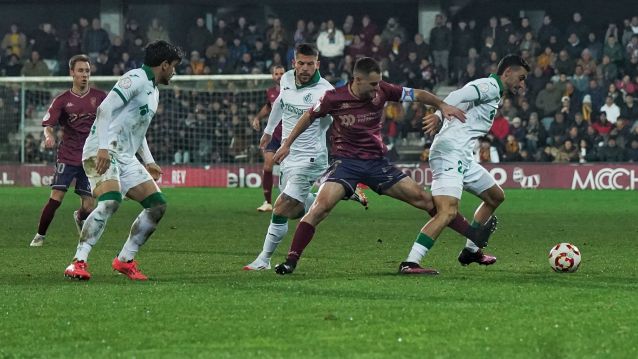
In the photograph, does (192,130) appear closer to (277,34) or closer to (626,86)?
(277,34)

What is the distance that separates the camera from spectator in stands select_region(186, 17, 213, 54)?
119 feet

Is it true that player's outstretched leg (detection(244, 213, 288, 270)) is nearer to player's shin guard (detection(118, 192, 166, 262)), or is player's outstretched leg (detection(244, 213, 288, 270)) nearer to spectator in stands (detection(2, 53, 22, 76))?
player's shin guard (detection(118, 192, 166, 262))

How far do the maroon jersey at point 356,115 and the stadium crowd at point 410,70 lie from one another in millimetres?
19563

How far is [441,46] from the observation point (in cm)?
3409

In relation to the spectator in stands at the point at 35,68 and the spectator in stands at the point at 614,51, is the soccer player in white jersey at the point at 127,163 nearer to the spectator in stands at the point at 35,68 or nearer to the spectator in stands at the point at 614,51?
the spectator in stands at the point at 614,51

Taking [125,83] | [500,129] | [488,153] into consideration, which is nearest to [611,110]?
[500,129]

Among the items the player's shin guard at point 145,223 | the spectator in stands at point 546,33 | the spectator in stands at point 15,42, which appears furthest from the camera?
the spectator in stands at point 15,42

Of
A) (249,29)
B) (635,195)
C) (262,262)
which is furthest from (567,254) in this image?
(249,29)

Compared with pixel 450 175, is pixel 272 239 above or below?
below

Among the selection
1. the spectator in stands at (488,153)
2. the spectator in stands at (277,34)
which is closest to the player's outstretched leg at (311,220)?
the spectator in stands at (488,153)

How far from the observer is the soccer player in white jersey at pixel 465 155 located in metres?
10.7

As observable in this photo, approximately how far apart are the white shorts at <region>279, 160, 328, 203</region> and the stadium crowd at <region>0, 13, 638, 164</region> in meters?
18.2

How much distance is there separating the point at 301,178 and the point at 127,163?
6.48 ft

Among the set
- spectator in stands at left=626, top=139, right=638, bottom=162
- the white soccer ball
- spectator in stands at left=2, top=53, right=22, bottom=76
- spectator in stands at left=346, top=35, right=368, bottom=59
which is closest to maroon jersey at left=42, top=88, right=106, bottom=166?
the white soccer ball
